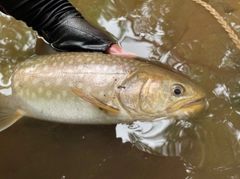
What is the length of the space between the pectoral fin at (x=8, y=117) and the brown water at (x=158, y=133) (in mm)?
63

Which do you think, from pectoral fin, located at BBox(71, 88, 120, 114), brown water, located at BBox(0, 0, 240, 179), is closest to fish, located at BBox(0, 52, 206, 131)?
pectoral fin, located at BBox(71, 88, 120, 114)

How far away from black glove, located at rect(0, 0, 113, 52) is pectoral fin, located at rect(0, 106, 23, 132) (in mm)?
570

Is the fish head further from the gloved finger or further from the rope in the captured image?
the rope

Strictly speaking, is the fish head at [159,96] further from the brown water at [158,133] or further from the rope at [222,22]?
the rope at [222,22]

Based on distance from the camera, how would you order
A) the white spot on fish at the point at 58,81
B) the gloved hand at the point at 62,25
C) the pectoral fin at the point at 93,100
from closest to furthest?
the pectoral fin at the point at 93,100
the white spot on fish at the point at 58,81
the gloved hand at the point at 62,25

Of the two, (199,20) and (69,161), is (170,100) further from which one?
(199,20)

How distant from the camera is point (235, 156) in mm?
2182

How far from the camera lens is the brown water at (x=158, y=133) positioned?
86.7 inches

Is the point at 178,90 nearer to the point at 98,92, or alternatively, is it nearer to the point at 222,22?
the point at 98,92

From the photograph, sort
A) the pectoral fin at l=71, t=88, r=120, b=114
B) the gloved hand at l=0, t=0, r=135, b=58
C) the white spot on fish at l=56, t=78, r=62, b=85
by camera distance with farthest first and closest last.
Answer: the gloved hand at l=0, t=0, r=135, b=58
the white spot on fish at l=56, t=78, r=62, b=85
the pectoral fin at l=71, t=88, r=120, b=114

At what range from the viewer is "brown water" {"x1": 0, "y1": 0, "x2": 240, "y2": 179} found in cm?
220

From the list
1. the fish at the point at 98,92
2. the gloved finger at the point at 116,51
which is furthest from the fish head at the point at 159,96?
the gloved finger at the point at 116,51

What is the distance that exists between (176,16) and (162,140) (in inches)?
42.0

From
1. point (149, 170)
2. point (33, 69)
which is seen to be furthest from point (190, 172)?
point (33, 69)
